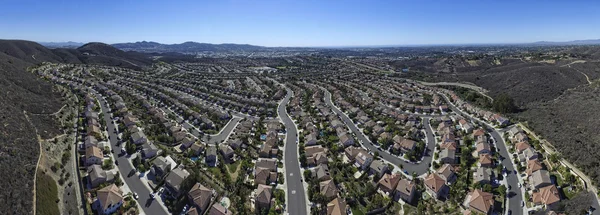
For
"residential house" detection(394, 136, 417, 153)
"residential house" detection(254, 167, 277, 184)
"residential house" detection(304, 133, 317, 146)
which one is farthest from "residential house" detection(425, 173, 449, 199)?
"residential house" detection(304, 133, 317, 146)

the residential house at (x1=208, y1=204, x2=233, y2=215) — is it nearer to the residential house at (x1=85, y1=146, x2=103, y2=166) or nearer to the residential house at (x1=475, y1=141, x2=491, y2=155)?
the residential house at (x1=85, y1=146, x2=103, y2=166)

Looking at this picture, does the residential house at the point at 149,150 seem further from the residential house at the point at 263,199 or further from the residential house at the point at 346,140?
the residential house at the point at 346,140

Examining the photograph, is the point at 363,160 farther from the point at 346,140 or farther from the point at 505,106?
the point at 505,106

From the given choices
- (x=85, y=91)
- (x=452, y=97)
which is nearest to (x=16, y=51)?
(x=85, y=91)

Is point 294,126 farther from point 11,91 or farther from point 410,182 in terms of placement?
point 11,91

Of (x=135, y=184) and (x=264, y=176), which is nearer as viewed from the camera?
(x=135, y=184)

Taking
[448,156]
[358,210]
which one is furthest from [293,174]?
[448,156]
